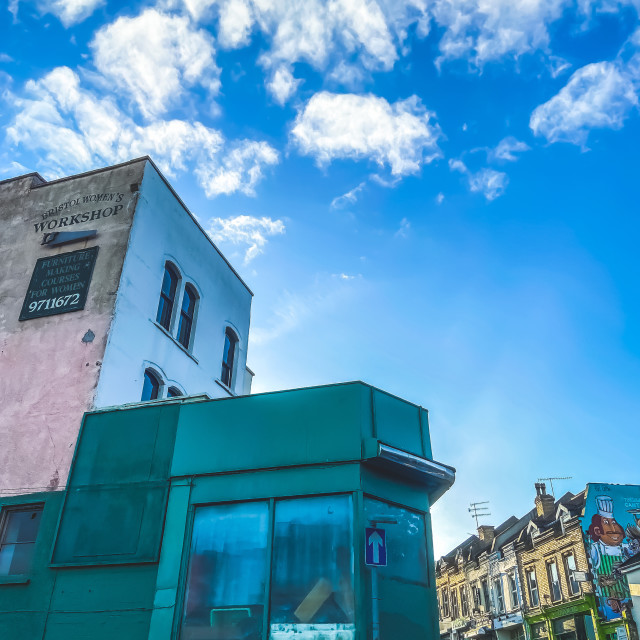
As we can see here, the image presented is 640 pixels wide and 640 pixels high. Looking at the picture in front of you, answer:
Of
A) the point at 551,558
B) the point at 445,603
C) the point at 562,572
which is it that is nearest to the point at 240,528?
the point at 562,572

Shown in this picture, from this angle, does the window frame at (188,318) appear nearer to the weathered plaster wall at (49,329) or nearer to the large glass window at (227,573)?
the weathered plaster wall at (49,329)

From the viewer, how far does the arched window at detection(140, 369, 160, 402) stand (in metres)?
15.0

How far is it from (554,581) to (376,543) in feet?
97.1

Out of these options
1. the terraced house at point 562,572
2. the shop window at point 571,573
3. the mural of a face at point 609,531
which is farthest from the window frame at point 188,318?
the shop window at point 571,573

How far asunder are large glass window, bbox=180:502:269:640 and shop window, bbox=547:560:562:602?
95.7 ft

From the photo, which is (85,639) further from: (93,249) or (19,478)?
(93,249)

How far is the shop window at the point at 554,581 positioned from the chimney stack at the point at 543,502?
4.04 m

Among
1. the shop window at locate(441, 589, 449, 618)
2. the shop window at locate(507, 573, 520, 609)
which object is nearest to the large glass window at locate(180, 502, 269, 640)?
the shop window at locate(507, 573, 520, 609)

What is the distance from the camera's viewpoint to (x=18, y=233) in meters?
16.8

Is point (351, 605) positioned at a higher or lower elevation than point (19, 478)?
lower

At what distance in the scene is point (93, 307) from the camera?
47.3 feet

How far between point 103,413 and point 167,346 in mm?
3550

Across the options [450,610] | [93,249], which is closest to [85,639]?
[93,249]

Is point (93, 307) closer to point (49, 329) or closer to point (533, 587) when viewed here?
point (49, 329)
